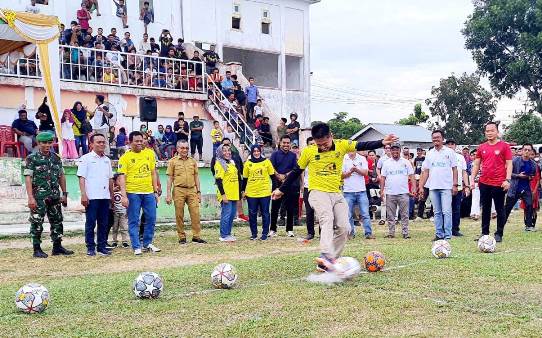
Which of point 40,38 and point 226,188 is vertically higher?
point 40,38

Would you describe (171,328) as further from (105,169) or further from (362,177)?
(362,177)

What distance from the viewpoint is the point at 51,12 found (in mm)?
26703

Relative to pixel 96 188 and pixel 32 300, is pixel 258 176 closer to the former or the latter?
pixel 96 188

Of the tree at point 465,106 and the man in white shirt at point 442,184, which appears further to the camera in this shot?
the tree at point 465,106

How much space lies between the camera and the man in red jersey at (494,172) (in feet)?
40.7

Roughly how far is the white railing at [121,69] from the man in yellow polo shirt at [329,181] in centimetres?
1541

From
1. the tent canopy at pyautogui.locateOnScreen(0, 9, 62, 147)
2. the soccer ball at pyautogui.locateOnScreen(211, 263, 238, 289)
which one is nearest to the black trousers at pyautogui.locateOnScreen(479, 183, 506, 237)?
the soccer ball at pyautogui.locateOnScreen(211, 263, 238, 289)

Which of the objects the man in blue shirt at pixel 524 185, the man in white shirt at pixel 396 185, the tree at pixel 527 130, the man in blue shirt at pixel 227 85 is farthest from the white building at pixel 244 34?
the man in blue shirt at pixel 524 185

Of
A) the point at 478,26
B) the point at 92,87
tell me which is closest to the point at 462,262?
the point at 92,87

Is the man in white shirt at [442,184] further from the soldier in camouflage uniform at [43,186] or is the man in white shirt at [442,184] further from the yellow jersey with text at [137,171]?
the soldier in camouflage uniform at [43,186]

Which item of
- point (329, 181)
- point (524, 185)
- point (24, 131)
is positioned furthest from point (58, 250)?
point (524, 185)

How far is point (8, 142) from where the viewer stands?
20422 millimetres

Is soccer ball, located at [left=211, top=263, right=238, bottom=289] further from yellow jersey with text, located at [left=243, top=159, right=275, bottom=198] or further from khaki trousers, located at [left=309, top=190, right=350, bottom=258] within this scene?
yellow jersey with text, located at [left=243, top=159, right=275, bottom=198]

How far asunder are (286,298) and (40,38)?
11.2 metres
